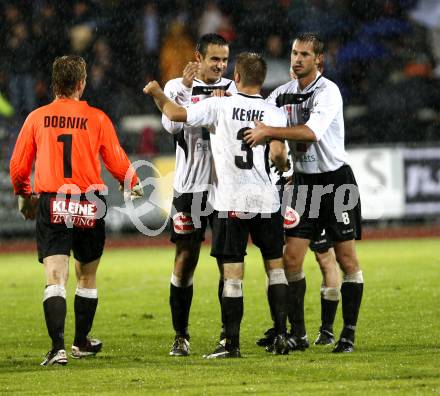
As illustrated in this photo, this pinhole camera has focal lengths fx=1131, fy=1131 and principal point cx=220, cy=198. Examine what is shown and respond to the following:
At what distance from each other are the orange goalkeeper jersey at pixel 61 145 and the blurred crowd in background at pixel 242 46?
11.5m

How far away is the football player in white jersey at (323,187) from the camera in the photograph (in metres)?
7.75

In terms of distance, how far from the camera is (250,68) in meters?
7.33

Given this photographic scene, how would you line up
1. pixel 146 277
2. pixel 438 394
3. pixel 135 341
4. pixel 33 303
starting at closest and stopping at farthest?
pixel 438 394 → pixel 135 341 → pixel 33 303 → pixel 146 277

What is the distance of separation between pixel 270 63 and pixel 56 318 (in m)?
13.1

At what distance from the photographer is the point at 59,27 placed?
19.8 meters

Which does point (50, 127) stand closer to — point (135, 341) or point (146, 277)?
point (135, 341)

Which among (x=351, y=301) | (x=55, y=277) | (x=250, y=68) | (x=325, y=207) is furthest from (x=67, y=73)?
(x=351, y=301)

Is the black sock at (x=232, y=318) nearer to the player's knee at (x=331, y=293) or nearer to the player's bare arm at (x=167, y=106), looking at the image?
the player's knee at (x=331, y=293)

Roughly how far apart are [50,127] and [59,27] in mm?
12810

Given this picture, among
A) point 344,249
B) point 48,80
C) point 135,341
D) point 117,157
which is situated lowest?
point 135,341

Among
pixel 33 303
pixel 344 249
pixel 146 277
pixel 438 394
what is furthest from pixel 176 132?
pixel 146 277

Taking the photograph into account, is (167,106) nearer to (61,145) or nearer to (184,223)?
(61,145)

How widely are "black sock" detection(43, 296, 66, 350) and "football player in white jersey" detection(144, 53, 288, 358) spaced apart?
1.03 metres

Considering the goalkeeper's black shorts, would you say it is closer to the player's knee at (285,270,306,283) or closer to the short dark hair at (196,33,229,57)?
the short dark hair at (196,33,229,57)
